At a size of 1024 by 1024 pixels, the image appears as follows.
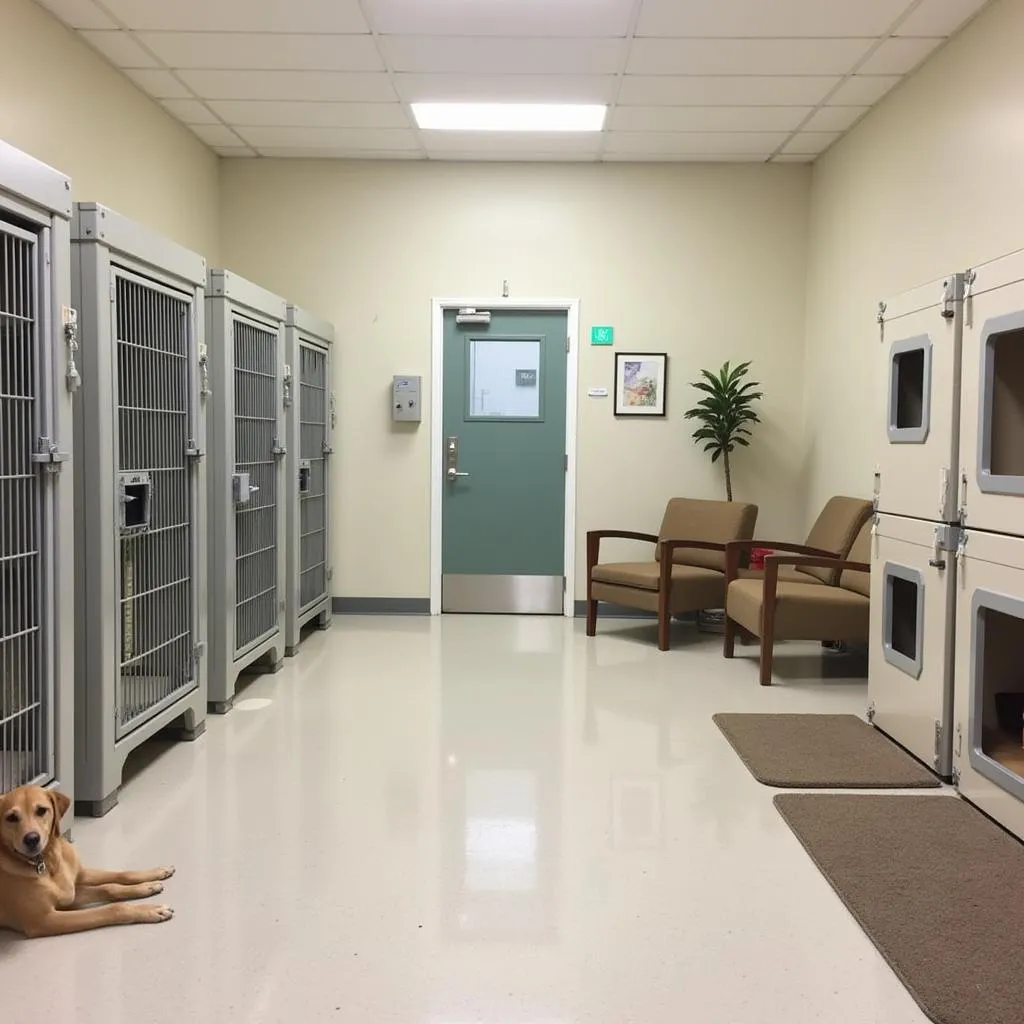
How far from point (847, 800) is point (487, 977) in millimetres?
1654

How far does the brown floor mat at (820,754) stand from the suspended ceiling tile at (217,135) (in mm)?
4689

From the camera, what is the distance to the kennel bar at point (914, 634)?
3.40 metres

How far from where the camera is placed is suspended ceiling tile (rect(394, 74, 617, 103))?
5078mm

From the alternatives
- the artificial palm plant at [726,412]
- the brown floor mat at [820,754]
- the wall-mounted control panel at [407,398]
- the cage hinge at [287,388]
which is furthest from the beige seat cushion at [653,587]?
the cage hinge at [287,388]

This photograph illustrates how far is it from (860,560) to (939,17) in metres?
2.66

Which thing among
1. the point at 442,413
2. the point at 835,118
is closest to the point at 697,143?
the point at 835,118

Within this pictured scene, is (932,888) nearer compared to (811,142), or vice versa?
(932,888)

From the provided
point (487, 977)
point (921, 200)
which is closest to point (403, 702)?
point (487, 977)

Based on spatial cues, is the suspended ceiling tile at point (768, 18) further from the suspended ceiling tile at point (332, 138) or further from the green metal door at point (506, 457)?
the green metal door at point (506, 457)

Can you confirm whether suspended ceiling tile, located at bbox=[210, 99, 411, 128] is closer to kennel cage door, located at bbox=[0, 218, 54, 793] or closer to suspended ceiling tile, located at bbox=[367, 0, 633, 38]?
suspended ceiling tile, located at bbox=[367, 0, 633, 38]

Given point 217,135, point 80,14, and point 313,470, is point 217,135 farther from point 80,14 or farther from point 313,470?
point 313,470

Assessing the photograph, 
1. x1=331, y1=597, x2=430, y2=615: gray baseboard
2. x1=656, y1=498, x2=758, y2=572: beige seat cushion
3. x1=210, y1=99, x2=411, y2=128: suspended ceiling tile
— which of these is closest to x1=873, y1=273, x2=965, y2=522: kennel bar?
x1=656, y1=498, x2=758, y2=572: beige seat cushion

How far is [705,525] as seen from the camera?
6.24 metres

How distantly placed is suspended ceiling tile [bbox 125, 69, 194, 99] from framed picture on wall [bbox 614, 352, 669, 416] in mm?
3206
